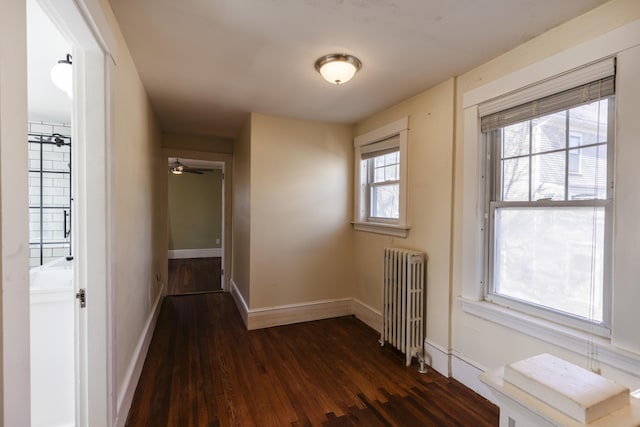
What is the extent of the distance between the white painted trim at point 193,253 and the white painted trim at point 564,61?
7130mm

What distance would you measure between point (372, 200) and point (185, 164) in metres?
5.03

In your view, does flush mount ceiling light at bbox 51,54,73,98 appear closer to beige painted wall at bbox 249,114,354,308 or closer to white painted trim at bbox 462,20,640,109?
beige painted wall at bbox 249,114,354,308

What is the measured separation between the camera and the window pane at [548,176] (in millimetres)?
1749

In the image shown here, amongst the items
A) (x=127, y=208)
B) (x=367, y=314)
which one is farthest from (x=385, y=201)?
(x=127, y=208)

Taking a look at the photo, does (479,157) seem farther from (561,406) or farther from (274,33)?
(561,406)

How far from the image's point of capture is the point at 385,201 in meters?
3.30

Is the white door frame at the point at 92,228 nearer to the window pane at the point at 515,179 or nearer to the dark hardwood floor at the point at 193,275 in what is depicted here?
the window pane at the point at 515,179

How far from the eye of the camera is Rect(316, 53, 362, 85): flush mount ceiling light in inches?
78.0

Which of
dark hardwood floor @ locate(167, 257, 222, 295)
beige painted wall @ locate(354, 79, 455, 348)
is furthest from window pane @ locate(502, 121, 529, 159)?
dark hardwood floor @ locate(167, 257, 222, 295)

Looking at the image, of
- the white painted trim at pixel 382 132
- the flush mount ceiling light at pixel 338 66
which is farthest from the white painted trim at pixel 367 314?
the flush mount ceiling light at pixel 338 66

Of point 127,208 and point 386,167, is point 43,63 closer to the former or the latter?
point 127,208

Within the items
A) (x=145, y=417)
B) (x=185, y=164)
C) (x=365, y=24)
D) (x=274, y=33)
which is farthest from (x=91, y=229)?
(x=185, y=164)

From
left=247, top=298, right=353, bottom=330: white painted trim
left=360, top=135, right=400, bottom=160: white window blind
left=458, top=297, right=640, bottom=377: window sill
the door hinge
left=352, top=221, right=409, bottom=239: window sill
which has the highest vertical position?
left=360, top=135, right=400, bottom=160: white window blind

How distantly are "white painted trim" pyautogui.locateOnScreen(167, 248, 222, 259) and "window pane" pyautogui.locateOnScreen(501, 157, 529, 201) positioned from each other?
7.14 m
